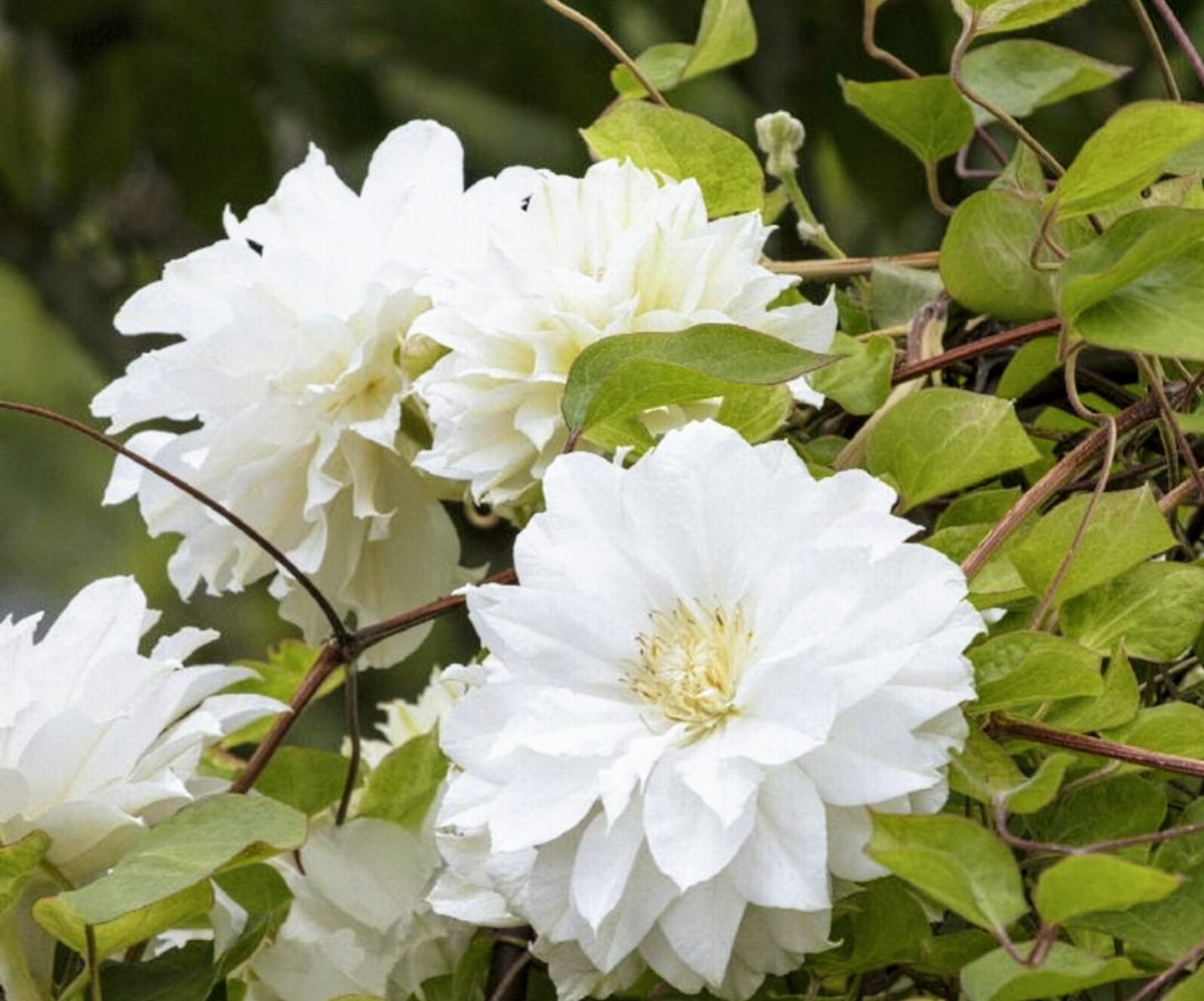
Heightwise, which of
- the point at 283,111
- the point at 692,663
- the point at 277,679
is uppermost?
the point at 692,663

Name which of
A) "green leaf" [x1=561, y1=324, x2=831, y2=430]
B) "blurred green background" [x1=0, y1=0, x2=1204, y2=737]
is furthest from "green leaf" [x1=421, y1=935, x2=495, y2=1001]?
"blurred green background" [x1=0, y1=0, x2=1204, y2=737]

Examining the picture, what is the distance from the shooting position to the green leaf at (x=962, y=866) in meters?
0.28

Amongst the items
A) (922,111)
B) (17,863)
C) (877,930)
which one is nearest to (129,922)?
(17,863)

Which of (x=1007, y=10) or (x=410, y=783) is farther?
(x=410, y=783)

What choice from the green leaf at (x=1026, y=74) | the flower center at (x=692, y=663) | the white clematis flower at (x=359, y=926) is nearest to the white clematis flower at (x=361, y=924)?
the white clematis flower at (x=359, y=926)

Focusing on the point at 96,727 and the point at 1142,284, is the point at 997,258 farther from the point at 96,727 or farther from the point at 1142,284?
the point at 96,727

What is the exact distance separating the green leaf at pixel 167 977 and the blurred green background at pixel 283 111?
0.70m

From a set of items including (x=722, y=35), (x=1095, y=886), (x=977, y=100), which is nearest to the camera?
(x=1095, y=886)

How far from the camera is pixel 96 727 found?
0.36 m

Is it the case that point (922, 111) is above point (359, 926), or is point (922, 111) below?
above

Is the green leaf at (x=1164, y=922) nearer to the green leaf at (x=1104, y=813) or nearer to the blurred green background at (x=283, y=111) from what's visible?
the green leaf at (x=1104, y=813)

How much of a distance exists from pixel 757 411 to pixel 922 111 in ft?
0.37

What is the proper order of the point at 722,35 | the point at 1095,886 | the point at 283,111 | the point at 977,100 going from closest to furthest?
the point at 1095,886, the point at 977,100, the point at 722,35, the point at 283,111

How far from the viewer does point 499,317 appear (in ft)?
1.22
